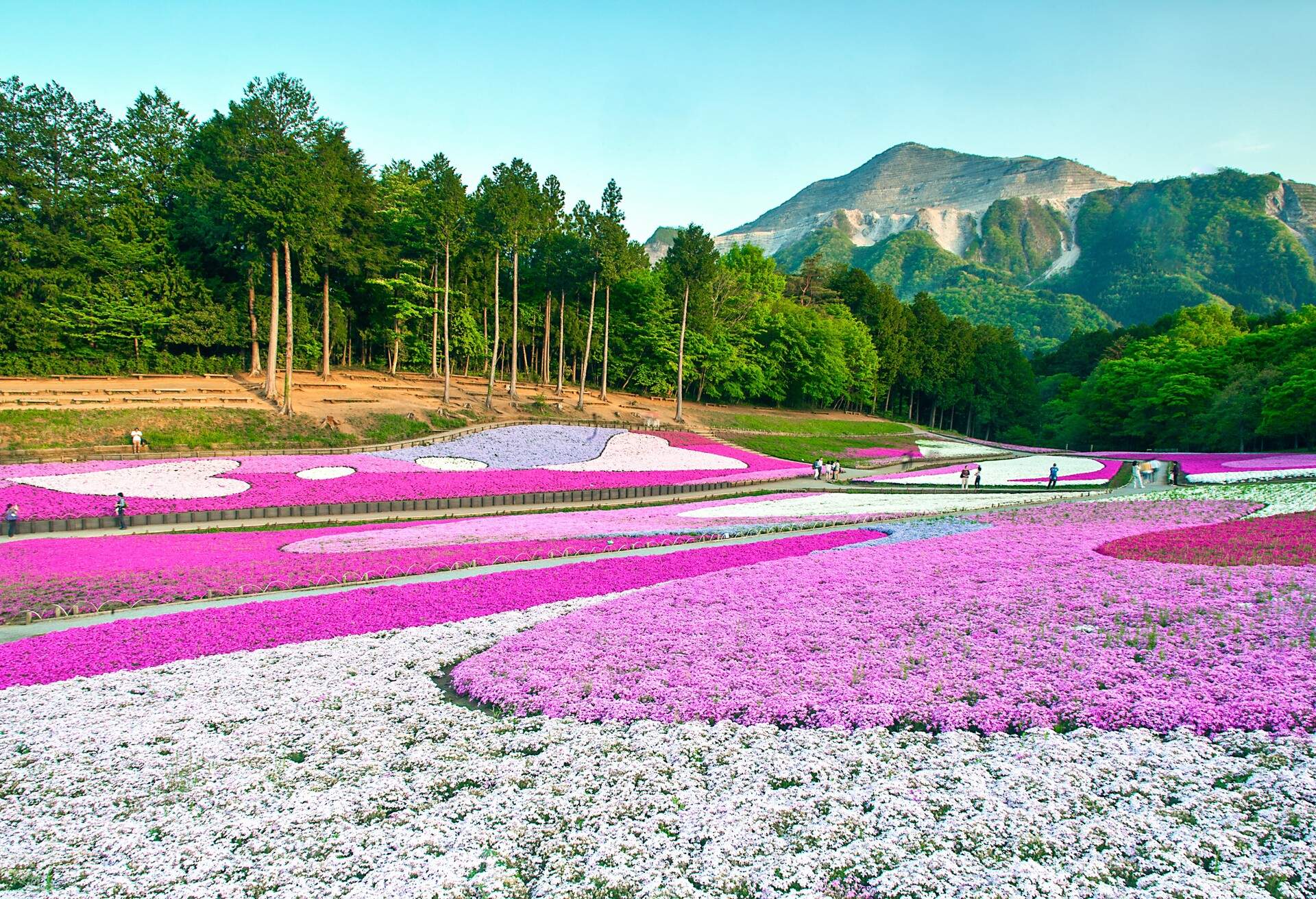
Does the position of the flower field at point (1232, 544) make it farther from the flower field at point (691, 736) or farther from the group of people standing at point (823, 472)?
the group of people standing at point (823, 472)

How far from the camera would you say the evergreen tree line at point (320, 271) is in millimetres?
49188

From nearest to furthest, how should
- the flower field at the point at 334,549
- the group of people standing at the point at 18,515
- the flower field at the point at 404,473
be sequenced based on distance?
the flower field at the point at 334,549, the group of people standing at the point at 18,515, the flower field at the point at 404,473

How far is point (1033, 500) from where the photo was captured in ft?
110

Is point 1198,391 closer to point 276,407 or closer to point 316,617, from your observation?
point 276,407

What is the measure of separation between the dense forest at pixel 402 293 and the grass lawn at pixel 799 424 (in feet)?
16.0

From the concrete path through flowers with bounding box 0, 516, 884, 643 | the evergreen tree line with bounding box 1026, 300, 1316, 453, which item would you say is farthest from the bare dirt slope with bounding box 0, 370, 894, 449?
the evergreen tree line with bounding box 1026, 300, 1316, 453

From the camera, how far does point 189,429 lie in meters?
39.3

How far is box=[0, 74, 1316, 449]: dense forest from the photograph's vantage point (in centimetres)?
4997

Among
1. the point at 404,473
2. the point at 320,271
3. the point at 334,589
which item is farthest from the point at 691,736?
the point at 320,271

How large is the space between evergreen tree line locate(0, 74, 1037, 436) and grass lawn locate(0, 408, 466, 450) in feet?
10.3

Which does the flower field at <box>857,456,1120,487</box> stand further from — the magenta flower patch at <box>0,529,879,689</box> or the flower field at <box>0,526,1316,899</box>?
the flower field at <box>0,526,1316,899</box>

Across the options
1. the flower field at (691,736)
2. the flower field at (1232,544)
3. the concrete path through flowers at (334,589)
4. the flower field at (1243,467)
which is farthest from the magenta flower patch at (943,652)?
the flower field at (1243,467)

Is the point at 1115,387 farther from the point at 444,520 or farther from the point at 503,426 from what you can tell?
the point at 444,520

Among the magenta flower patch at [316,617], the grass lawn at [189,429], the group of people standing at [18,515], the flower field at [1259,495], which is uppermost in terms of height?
the flower field at [1259,495]
